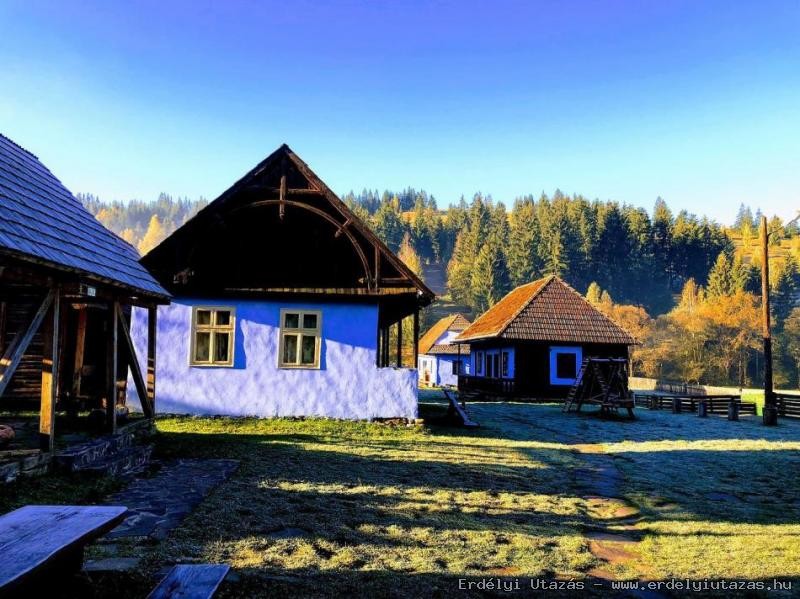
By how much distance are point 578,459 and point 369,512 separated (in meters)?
6.25

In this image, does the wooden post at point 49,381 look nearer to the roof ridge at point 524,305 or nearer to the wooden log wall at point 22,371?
the wooden log wall at point 22,371

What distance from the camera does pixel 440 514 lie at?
20.9 feet

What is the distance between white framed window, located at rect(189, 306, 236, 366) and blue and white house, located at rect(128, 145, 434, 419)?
26 mm

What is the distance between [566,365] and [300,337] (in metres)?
17.4

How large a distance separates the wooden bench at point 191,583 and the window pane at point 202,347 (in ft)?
39.4

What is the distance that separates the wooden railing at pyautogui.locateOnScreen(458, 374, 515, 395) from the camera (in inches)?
1096

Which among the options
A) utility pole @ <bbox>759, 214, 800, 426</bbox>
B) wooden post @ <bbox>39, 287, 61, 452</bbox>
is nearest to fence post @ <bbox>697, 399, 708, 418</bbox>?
utility pole @ <bbox>759, 214, 800, 426</bbox>

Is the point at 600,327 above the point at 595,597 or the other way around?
above

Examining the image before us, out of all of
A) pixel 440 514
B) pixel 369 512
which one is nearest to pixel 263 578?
pixel 369 512

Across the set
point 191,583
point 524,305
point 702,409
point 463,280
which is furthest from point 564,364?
point 463,280

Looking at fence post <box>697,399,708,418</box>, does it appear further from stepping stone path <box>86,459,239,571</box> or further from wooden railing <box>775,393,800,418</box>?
stepping stone path <box>86,459,239,571</box>

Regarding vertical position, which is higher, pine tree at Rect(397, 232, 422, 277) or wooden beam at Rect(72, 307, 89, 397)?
pine tree at Rect(397, 232, 422, 277)

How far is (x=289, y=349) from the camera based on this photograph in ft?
48.4

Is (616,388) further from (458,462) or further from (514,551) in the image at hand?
(514,551)
